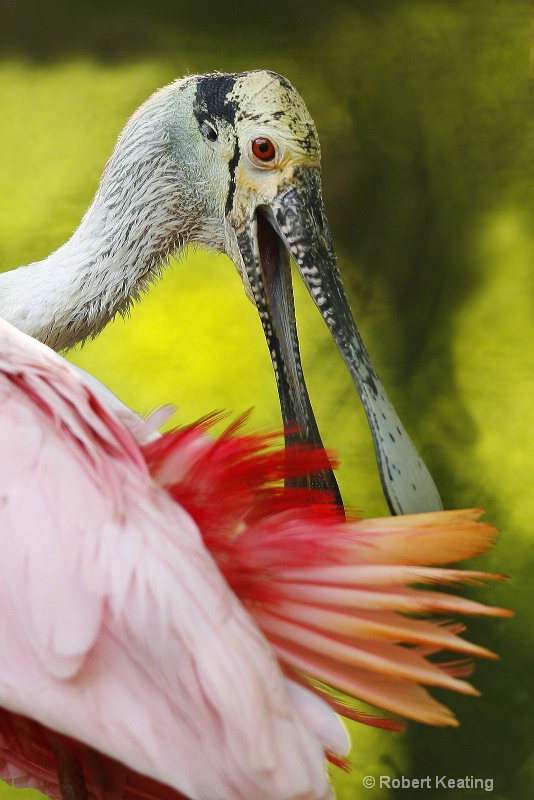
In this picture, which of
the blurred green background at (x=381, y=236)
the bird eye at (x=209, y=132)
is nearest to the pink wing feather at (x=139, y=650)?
the bird eye at (x=209, y=132)

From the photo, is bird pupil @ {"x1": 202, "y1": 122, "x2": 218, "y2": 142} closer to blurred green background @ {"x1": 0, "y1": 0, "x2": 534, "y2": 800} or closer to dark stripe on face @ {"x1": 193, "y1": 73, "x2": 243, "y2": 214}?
dark stripe on face @ {"x1": 193, "y1": 73, "x2": 243, "y2": 214}

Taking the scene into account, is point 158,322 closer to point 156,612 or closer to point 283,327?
point 283,327

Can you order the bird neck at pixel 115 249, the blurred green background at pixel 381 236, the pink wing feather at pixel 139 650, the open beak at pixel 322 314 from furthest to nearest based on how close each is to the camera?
1. the blurred green background at pixel 381 236
2. the bird neck at pixel 115 249
3. the open beak at pixel 322 314
4. the pink wing feather at pixel 139 650

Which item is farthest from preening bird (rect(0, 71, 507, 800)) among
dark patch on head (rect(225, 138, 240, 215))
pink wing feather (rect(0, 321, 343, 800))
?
dark patch on head (rect(225, 138, 240, 215))

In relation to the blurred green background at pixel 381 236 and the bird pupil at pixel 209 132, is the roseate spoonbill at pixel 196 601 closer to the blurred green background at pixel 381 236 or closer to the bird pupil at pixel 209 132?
the bird pupil at pixel 209 132

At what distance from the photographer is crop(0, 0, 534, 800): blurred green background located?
57.1 inches

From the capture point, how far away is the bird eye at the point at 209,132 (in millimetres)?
1112

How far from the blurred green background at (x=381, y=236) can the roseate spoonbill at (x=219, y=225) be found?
330 millimetres

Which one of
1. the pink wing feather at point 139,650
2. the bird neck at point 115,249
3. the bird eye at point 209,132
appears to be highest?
the bird eye at point 209,132

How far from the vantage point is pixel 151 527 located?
596 millimetres

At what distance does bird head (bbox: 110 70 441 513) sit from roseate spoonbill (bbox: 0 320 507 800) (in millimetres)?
329

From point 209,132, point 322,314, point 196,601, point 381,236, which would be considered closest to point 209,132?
point 209,132

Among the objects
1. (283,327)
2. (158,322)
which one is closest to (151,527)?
(283,327)

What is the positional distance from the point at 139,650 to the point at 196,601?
5cm
